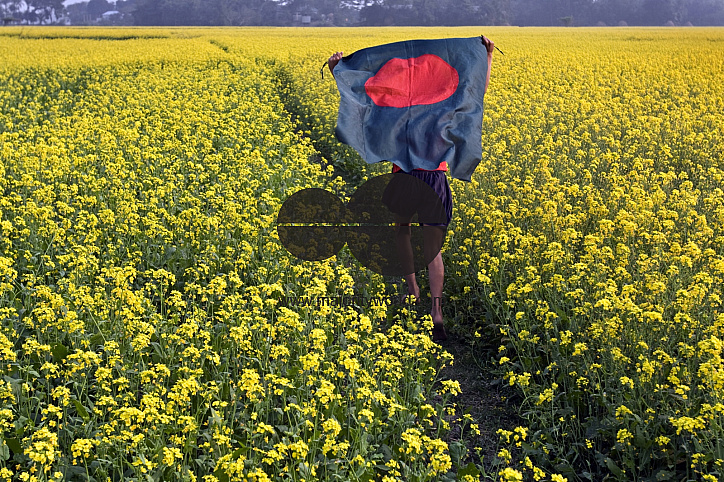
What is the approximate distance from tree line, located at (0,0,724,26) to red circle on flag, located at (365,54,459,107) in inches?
3044

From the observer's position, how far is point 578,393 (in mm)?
4434

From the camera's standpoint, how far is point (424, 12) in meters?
79.2

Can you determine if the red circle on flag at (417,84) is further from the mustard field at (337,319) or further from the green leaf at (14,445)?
the green leaf at (14,445)

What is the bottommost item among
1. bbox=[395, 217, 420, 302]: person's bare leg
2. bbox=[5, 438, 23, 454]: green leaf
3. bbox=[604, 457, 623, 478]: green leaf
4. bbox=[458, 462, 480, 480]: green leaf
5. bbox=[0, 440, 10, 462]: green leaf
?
bbox=[604, 457, 623, 478]: green leaf

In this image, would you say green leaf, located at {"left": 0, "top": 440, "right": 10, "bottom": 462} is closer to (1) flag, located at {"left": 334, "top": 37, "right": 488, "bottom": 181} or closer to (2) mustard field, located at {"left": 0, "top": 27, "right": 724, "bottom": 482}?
(2) mustard field, located at {"left": 0, "top": 27, "right": 724, "bottom": 482}

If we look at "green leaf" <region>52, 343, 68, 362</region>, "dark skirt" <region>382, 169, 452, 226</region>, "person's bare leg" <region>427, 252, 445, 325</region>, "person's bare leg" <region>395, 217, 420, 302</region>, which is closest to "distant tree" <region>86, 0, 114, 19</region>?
"person's bare leg" <region>395, 217, 420, 302</region>

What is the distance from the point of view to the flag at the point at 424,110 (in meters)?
5.13

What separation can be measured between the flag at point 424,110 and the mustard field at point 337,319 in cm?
109

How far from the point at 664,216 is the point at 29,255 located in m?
5.70

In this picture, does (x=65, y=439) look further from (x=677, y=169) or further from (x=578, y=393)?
(x=677, y=169)

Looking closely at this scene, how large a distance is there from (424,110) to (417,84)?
0.75 ft

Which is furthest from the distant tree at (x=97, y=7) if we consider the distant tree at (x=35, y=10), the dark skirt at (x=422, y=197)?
the dark skirt at (x=422, y=197)

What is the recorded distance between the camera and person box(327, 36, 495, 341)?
532 centimetres

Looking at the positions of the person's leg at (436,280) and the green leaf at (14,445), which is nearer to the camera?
the green leaf at (14,445)
